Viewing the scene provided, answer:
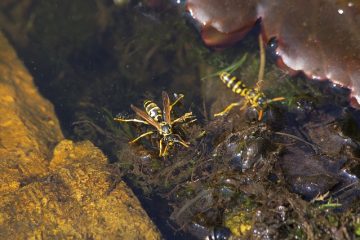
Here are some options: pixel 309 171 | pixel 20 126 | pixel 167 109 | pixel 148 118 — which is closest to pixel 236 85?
pixel 167 109

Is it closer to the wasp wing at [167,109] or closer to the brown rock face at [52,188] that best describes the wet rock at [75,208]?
the brown rock face at [52,188]

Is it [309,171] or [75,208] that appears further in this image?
[75,208]

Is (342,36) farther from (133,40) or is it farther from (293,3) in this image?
(133,40)

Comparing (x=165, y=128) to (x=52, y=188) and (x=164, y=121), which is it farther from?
(x=52, y=188)

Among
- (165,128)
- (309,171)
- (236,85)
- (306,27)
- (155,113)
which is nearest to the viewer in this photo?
(309,171)

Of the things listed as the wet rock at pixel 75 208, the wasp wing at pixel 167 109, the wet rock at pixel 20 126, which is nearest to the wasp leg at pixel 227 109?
the wasp wing at pixel 167 109

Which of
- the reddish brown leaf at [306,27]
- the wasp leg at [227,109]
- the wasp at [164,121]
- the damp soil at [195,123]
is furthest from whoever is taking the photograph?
the wasp leg at [227,109]
